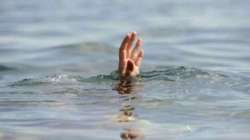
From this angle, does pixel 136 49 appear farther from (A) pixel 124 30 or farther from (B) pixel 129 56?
(A) pixel 124 30

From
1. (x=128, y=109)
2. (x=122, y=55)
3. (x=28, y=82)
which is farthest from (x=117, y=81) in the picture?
(x=128, y=109)

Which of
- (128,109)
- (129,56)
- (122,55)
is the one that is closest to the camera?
(128,109)

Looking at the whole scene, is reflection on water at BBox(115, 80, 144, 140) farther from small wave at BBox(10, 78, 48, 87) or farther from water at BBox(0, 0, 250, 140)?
small wave at BBox(10, 78, 48, 87)

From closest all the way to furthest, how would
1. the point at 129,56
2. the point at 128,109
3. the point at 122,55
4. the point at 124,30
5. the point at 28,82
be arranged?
the point at 128,109 < the point at 122,55 < the point at 129,56 < the point at 28,82 < the point at 124,30

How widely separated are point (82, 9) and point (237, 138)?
16.5m

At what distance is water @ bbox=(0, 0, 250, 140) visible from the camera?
654 centimetres

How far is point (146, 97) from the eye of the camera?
790cm

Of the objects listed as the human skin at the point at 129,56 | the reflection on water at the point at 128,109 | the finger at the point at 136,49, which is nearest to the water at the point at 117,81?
the reflection on water at the point at 128,109

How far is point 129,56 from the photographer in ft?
28.2

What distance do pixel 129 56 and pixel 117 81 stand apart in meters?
0.35

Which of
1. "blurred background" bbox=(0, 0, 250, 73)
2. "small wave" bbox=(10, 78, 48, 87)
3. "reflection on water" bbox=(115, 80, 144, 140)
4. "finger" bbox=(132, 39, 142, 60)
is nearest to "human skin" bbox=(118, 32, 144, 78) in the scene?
"finger" bbox=(132, 39, 142, 60)

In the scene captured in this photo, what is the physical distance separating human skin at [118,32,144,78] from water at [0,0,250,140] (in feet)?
0.57

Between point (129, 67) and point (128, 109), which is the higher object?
point (129, 67)

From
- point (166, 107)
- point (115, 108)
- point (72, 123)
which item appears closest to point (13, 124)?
point (72, 123)
